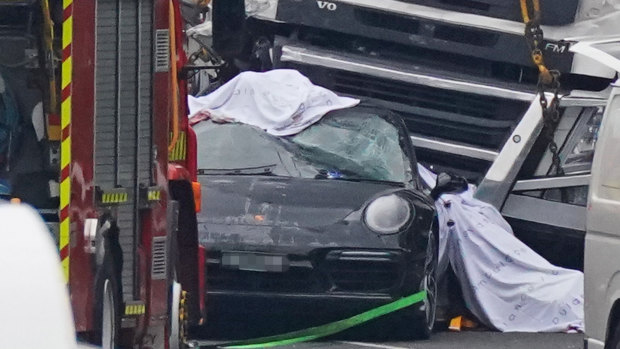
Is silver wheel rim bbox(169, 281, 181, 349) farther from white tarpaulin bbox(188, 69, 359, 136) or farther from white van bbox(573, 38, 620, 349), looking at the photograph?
white tarpaulin bbox(188, 69, 359, 136)

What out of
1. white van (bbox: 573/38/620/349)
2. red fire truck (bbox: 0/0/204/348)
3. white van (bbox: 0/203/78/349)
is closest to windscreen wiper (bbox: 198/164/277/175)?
white van (bbox: 573/38/620/349)

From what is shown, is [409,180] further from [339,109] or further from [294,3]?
[294,3]

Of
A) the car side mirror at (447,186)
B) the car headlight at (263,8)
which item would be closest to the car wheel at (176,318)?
the car side mirror at (447,186)

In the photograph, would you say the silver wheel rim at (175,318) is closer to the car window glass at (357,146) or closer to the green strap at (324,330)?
the green strap at (324,330)

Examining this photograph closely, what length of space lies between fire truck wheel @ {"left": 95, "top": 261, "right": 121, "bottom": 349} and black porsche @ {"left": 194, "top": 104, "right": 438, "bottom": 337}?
3190 millimetres

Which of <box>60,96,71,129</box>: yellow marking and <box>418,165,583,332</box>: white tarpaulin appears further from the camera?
<box>418,165,583,332</box>: white tarpaulin

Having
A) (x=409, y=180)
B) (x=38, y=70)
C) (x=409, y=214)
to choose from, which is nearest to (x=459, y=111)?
(x=409, y=180)

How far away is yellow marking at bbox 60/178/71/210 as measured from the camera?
640 centimetres

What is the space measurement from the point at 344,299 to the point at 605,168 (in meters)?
2.41

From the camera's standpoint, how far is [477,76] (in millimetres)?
13812

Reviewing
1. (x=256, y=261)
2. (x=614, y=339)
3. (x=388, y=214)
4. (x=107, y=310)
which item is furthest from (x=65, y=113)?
(x=388, y=214)

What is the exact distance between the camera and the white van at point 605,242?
768 cm

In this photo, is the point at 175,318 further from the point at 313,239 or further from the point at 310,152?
the point at 310,152

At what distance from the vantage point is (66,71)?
648 cm
